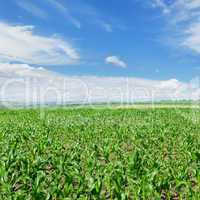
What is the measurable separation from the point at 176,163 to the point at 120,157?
183cm

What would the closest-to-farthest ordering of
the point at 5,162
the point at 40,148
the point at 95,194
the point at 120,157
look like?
the point at 95,194 → the point at 5,162 → the point at 120,157 → the point at 40,148

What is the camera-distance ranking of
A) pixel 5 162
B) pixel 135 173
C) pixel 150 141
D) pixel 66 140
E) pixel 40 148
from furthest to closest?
pixel 66 140 → pixel 150 141 → pixel 40 148 → pixel 5 162 → pixel 135 173

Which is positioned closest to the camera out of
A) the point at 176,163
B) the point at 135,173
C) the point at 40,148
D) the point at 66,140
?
the point at 135,173

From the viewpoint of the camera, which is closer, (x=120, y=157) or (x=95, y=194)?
(x=95, y=194)

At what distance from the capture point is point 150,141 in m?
13.9

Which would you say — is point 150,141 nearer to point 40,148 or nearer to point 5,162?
point 40,148

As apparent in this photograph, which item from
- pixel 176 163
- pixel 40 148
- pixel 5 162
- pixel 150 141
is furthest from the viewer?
pixel 150 141

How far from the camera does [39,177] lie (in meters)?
6.70

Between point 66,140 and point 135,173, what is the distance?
8.00 metres

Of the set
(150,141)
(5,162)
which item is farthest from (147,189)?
(150,141)

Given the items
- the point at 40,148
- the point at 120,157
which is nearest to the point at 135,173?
the point at 120,157

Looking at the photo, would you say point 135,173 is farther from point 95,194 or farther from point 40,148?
point 40,148

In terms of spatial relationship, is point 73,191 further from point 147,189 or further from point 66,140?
point 66,140

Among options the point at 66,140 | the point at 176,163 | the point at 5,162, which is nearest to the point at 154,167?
the point at 176,163
